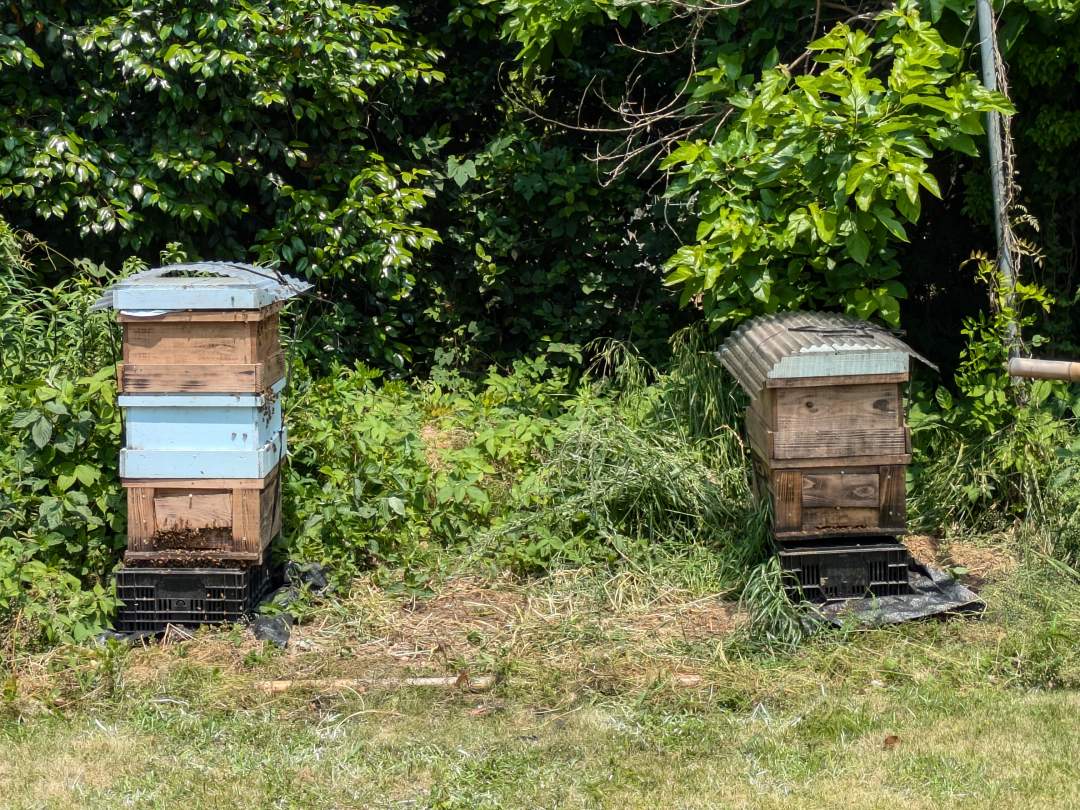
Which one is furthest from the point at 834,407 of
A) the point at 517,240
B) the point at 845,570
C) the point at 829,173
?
the point at 517,240

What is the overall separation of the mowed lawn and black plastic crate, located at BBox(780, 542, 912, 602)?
26 cm

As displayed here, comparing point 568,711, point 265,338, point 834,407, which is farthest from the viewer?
point 265,338

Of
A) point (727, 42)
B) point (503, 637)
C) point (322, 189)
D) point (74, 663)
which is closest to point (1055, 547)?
point (503, 637)

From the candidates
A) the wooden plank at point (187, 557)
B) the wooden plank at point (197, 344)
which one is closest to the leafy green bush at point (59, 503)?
the wooden plank at point (187, 557)

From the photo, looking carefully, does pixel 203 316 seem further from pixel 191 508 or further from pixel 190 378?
pixel 191 508

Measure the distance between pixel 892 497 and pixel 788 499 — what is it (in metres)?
0.46

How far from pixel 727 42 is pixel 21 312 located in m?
4.14

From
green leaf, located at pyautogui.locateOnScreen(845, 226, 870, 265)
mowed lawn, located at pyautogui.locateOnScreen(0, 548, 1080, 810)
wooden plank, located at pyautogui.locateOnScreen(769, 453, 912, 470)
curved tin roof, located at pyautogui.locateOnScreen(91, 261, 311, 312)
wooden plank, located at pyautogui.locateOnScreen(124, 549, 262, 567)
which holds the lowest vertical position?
mowed lawn, located at pyautogui.locateOnScreen(0, 548, 1080, 810)

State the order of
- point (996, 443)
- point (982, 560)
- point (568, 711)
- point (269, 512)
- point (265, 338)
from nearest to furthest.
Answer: point (568, 711) < point (265, 338) < point (269, 512) < point (982, 560) < point (996, 443)

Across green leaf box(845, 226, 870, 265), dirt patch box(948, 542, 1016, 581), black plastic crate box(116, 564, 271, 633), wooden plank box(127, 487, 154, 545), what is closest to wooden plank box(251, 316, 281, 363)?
wooden plank box(127, 487, 154, 545)

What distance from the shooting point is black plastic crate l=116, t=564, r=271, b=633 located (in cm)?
555

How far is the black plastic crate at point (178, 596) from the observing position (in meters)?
5.55

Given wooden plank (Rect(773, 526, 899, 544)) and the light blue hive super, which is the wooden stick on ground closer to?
the light blue hive super

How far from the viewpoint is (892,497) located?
219 inches
